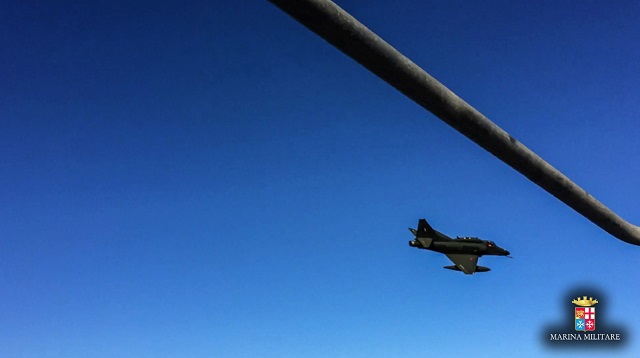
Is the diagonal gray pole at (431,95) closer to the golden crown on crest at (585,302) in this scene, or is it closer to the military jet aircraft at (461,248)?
the military jet aircraft at (461,248)

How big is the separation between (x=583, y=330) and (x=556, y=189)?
34.5 meters

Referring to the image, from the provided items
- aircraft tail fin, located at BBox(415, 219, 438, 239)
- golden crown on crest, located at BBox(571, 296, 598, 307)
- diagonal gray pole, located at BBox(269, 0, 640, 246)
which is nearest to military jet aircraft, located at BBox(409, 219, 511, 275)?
aircraft tail fin, located at BBox(415, 219, 438, 239)

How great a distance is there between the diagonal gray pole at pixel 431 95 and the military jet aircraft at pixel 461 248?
1034 mm

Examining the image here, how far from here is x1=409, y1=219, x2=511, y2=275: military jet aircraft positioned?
7.59 metres

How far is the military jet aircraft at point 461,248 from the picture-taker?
24.9ft

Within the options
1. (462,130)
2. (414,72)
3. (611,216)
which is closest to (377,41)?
(414,72)

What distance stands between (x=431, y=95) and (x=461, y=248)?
235 inches

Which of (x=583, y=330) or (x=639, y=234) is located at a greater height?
(x=583, y=330)

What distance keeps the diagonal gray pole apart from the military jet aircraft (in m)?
1.03

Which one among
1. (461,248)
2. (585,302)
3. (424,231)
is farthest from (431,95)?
(585,302)

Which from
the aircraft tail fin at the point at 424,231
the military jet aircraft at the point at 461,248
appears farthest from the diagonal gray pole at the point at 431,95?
the aircraft tail fin at the point at 424,231

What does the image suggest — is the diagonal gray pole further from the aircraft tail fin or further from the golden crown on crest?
the golden crown on crest

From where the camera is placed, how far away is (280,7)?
9.02 feet

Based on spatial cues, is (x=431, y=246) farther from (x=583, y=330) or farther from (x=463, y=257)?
(x=583, y=330)
